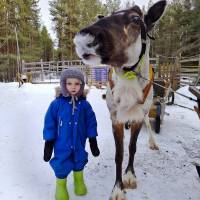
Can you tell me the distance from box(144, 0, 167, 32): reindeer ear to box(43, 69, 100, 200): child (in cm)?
82

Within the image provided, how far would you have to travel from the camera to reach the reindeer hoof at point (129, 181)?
300cm

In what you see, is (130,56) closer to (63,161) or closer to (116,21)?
(116,21)

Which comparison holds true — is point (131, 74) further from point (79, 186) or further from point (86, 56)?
point (79, 186)

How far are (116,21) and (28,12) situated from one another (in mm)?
34836

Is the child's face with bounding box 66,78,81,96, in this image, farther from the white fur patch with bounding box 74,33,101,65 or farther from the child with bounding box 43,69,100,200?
the white fur patch with bounding box 74,33,101,65

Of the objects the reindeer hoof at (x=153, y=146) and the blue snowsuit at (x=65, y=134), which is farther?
the reindeer hoof at (x=153, y=146)

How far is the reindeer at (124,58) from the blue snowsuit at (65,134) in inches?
16.0

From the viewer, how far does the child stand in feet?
8.70

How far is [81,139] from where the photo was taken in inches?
110

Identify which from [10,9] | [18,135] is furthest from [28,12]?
[18,135]

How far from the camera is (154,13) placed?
104 inches

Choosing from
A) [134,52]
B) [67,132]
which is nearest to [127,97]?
[134,52]

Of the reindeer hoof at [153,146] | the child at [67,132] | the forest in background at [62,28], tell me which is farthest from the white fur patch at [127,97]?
the forest in background at [62,28]

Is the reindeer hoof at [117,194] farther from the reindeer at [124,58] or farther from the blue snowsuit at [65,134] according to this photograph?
the blue snowsuit at [65,134]
